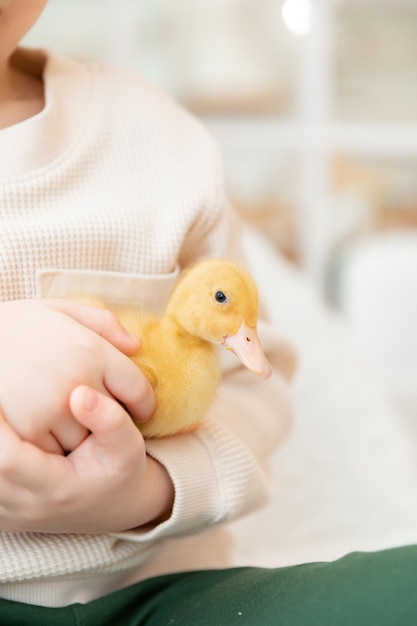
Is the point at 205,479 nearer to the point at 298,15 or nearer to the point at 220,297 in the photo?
the point at 220,297

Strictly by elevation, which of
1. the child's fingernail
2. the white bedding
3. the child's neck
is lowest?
the white bedding

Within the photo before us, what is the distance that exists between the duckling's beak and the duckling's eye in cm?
2

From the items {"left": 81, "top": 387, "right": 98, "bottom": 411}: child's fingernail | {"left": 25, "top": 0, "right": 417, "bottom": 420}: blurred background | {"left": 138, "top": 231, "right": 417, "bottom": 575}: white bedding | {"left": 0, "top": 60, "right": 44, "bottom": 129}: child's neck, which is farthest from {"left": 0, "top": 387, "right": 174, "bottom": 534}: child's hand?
{"left": 25, "top": 0, "right": 417, "bottom": 420}: blurred background

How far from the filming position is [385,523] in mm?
960

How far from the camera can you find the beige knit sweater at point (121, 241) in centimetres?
69

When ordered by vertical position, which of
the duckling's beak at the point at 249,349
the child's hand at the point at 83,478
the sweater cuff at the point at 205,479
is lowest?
the sweater cuff at the point at 205,479

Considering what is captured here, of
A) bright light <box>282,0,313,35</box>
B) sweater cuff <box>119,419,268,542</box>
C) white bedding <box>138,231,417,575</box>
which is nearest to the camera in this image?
sweater cuff <box>119,419,268,542</box>

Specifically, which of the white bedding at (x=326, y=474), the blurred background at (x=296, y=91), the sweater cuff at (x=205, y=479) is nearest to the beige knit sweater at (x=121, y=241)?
the sweater cuff at (x=205, y=479)

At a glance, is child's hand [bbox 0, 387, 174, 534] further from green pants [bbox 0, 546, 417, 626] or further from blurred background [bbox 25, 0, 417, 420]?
blurred background [bbox 25, 0, 417, 420]

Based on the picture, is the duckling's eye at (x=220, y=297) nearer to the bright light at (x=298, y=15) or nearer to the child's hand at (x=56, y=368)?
the child's hand at (x=56, y=368)

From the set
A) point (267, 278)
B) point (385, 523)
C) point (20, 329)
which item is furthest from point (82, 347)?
point (267, 278)

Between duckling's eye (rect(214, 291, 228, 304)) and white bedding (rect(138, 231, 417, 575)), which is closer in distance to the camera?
duckling's eye (rect(214, 291, 228, 304))

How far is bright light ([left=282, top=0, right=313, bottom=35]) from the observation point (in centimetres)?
223

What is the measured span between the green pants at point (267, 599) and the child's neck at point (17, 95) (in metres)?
0.38
